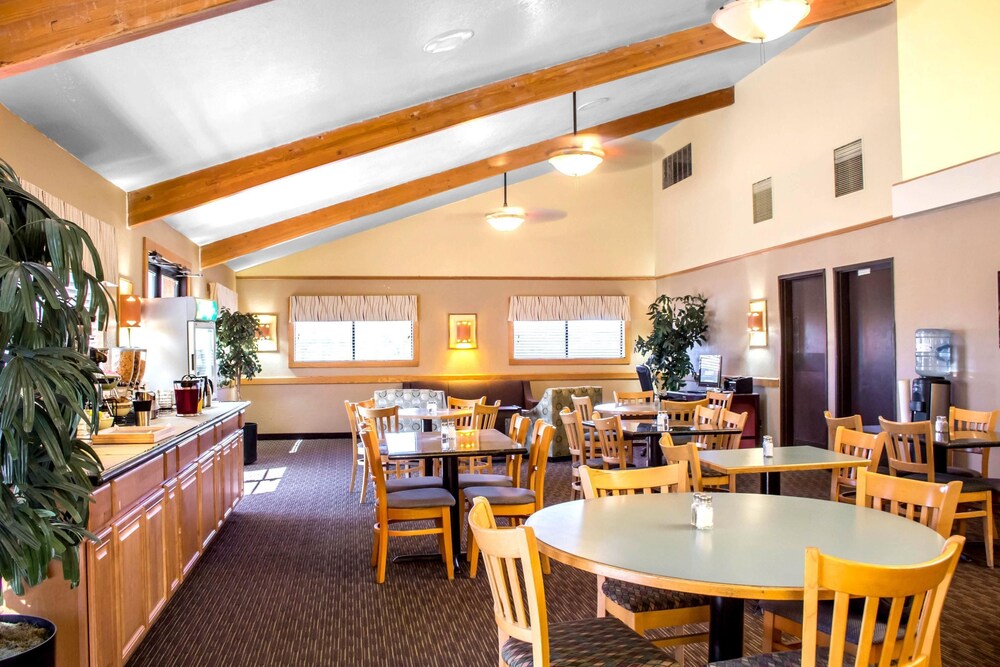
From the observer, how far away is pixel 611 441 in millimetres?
6066

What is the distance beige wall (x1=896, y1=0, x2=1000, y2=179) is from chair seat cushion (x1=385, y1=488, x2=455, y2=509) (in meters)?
5.05

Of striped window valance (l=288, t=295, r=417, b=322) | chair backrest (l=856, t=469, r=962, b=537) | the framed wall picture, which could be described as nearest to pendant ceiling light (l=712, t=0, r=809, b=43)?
chair backrest (l=856, t=469, r=962, b=537)

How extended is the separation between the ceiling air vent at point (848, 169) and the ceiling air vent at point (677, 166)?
3.26 metres

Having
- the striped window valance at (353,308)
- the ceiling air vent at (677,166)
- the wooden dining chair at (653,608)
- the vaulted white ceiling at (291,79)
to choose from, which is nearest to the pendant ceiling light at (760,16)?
the vaulted white ceiling at (291,79)

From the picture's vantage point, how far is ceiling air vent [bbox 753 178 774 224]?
9.06 meters

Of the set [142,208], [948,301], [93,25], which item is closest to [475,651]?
[93,25]

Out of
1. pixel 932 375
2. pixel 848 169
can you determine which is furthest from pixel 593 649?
pixel 848 169

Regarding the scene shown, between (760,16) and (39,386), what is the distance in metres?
4.36

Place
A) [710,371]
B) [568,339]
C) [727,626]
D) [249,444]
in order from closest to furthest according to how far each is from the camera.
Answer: [727,626] → [249,444] → [710,371] → [568,339]

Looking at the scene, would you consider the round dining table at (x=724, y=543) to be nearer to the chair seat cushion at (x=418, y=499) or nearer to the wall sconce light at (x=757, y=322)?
the chair seat cushion at (x=418, y=499)

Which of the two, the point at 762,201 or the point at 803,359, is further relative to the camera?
the point at 762,201

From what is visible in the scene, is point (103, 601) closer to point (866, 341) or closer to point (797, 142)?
point (866, 341)

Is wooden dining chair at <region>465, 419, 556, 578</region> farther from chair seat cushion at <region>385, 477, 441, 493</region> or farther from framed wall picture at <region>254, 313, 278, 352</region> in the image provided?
framed wall picture at <region>254, 313, 278, 352</region>

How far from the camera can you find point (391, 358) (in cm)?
1197
